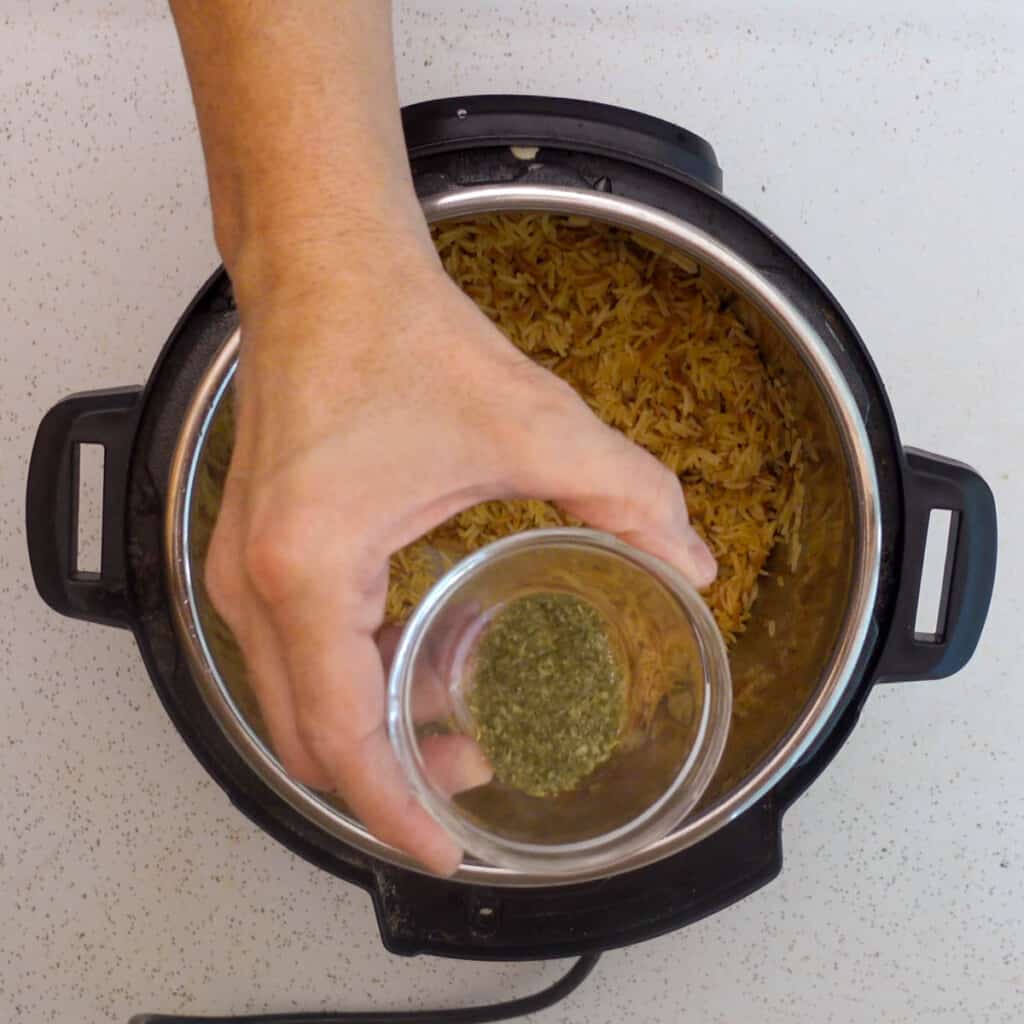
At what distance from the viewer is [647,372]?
651 mm

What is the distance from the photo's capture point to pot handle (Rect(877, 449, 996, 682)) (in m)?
0.59

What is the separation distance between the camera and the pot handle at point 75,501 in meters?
0.58

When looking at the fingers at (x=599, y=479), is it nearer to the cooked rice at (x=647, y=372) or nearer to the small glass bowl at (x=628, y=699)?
the small glass bowl at (x=628, y=699)

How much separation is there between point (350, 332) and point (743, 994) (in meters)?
0.61

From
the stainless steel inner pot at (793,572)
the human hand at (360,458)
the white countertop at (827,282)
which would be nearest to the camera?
the human hand at (360,458)

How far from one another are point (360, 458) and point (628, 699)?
0.84ft

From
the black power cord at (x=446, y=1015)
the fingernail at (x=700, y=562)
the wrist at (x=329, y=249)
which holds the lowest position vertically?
the black power cord at (x=446, y=1015)

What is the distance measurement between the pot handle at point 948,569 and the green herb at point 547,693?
0.16 meters

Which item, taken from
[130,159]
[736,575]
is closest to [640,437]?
[736,575]

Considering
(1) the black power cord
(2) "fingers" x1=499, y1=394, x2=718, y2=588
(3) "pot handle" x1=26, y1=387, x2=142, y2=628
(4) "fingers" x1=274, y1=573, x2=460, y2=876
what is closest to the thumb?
(2) "fingers" x1=499, y1=394, x2=718, y2=588

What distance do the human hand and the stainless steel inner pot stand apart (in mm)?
94

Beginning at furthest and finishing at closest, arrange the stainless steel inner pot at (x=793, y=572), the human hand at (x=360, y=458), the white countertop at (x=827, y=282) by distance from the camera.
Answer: the white countertop at (x=827, y=282) → the stainless steel inner pot at (x=793, y=572) → the human hand at (x=360, y=458)

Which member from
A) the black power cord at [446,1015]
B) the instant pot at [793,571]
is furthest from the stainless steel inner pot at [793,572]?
the black power cord at [446,1015]

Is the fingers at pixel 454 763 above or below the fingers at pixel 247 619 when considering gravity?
below
